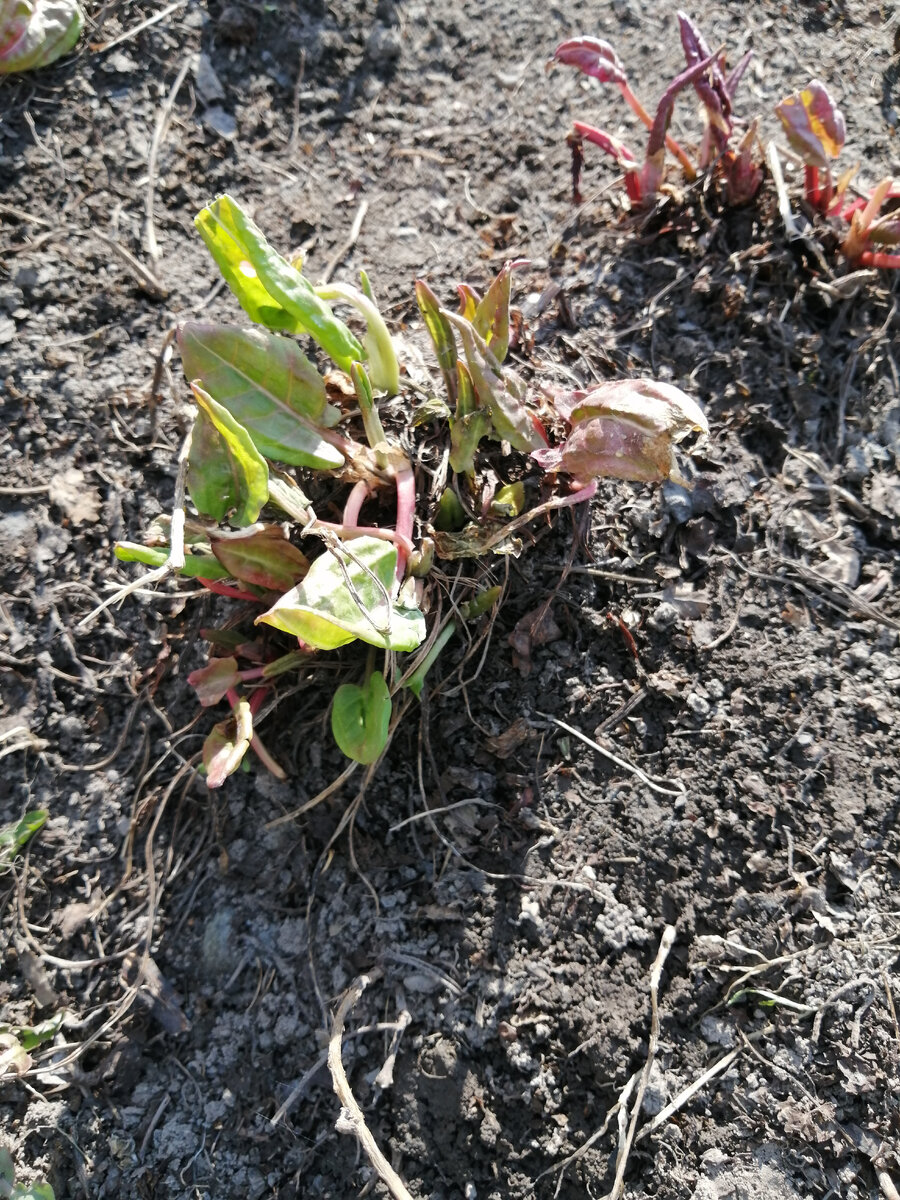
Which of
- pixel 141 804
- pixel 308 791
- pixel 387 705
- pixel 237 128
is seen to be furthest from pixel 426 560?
pixel 237 128

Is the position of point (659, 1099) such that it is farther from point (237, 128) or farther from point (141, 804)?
point (237, 128)

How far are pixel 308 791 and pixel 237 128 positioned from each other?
196 centimetres

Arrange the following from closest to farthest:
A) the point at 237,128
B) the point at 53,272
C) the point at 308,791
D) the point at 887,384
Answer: the point at 308,791 → the point at 887,384 → the point at 53,272 → the point at 237,128

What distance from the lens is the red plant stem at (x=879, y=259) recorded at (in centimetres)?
197

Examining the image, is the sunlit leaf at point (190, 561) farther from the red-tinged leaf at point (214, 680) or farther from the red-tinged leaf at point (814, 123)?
the red-tinged leaf at point (814, 123)

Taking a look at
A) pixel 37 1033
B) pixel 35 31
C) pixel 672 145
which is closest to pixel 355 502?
pixel 37 1033

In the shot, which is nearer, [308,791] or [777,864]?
[777,864]

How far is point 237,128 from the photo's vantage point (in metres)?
2.38

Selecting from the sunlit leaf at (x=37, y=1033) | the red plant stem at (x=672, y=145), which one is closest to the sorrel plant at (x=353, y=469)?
the sunlit leaf at (x=37, y=1033)

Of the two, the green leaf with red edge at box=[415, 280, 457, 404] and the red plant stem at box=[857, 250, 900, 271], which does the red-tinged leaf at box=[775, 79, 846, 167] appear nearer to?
the red plant stem at box=[857, 250, 900, 271]

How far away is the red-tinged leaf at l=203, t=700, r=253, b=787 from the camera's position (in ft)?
4.54

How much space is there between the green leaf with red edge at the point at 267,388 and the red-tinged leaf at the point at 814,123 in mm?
1374

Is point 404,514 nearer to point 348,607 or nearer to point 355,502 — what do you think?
point 355,502

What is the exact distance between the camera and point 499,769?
1678 millimetres
